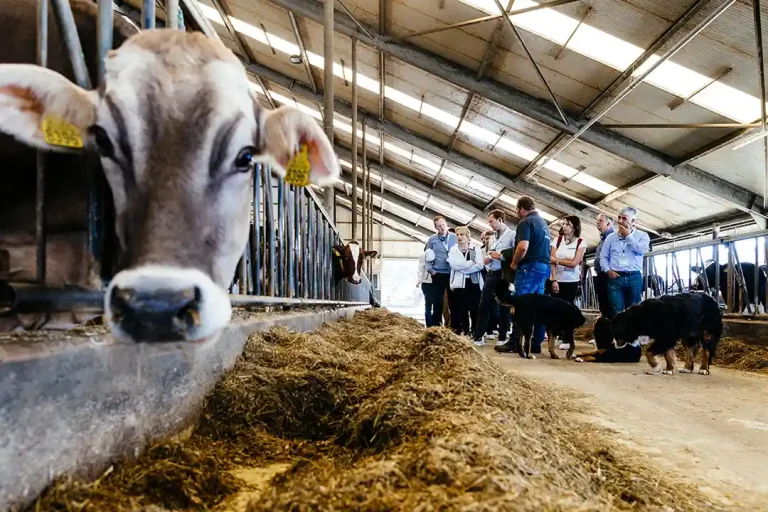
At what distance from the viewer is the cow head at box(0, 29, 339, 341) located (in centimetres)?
161

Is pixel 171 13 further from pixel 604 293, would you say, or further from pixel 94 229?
pixel 604 293

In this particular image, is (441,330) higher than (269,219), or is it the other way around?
(269,219)

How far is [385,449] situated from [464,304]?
22.9 feet

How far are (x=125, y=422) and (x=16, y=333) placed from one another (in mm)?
368

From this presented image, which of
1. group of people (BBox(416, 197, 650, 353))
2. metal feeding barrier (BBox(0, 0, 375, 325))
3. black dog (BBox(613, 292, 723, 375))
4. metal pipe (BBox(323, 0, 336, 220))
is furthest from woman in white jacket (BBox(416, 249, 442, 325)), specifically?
metal feeding barrier (BBox(0, 0, 375, 325))

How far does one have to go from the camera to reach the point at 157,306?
1.45m

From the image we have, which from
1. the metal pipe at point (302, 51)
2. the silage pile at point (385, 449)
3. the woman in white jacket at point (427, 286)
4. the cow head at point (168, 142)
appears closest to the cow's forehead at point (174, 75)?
the cow head at point (168, 142)

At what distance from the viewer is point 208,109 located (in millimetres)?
1796

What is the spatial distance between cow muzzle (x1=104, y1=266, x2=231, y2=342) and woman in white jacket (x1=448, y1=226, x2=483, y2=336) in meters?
6.61

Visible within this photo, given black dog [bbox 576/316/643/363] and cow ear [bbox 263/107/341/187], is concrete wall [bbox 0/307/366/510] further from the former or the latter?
black dog [bbox 576/316/643/363]

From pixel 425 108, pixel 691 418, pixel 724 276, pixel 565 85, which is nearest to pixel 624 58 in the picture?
pixel 565 85

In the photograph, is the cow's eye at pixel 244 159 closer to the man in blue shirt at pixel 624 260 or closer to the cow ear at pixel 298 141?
the cow ear at pixel 298 141

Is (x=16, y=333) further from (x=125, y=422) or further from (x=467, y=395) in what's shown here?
(x=467, y=395)

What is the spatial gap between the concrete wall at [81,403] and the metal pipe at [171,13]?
1325 millimetres
